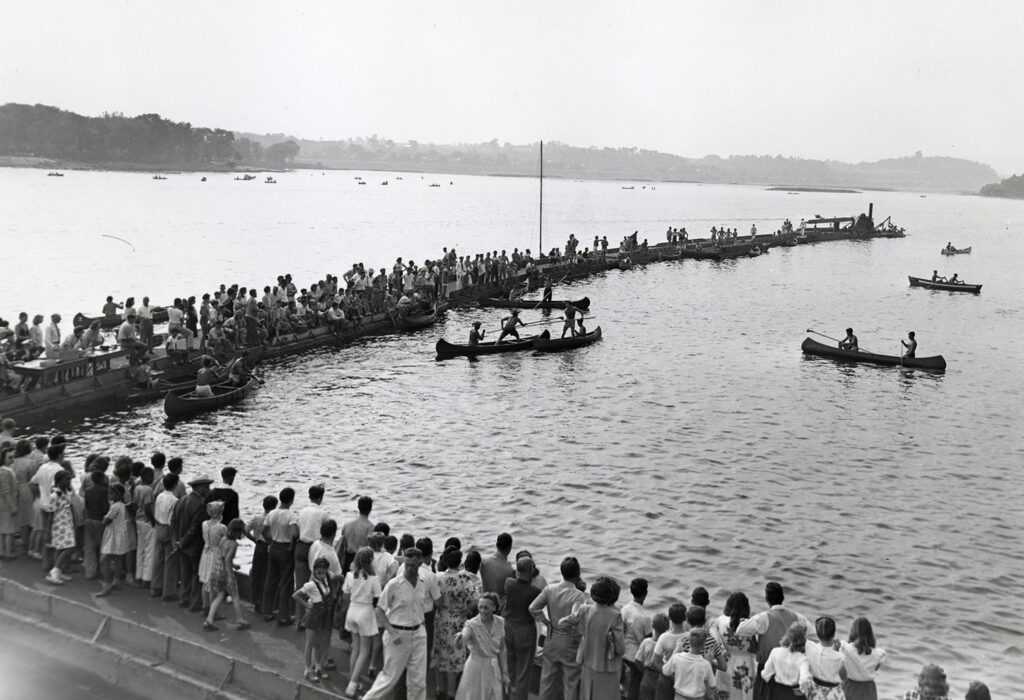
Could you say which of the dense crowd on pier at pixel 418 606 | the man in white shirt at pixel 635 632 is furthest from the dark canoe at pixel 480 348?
the man in white shirt at pixel 635 632

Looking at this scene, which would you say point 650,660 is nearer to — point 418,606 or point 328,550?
point 418,606

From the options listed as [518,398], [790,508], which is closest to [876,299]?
[518,398]

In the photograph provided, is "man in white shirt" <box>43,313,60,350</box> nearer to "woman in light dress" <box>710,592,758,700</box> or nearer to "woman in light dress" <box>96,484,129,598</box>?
"woman in light dress" <box>96,484,129,598</box>

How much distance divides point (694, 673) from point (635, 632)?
1086 mm

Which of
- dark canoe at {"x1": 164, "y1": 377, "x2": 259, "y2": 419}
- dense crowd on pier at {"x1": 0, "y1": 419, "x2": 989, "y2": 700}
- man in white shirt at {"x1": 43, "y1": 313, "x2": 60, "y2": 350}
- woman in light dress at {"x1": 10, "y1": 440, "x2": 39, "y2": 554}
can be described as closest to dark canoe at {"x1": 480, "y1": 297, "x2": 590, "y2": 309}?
dark canoe at {"x1": 164, "y1": 377, "x2": 259, "y2": 419}

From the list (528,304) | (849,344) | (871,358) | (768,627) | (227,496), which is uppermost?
(227,496)

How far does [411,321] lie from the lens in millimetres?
44031

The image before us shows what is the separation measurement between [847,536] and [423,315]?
Result: 89.7ft

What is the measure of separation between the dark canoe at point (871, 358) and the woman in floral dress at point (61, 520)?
117 ft

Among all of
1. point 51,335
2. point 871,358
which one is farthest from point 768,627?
point 871,358

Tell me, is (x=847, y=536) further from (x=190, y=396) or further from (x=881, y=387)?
(x=190, y=396)

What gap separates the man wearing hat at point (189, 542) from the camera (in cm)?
1203

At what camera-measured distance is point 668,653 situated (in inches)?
362

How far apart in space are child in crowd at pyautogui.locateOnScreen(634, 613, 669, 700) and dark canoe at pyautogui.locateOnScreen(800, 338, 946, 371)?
112ft
